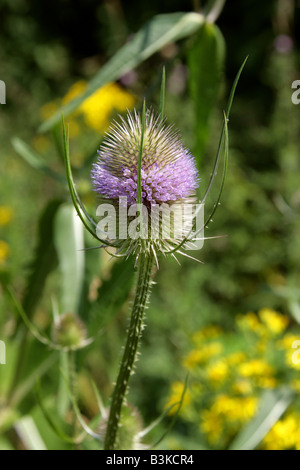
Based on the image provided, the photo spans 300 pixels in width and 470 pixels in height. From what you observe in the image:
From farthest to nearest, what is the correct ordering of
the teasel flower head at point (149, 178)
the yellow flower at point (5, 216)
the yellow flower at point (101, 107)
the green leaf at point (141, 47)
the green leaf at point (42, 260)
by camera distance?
the yellow flower at point (101, 107)
the yellow flower at point (5, 216)
the green leaf at point (42, 260)
the green leaf at point (141, 47)
the teasel flower head at point (149, 178)

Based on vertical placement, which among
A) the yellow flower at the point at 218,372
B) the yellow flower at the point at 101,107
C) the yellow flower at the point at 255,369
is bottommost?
the yellow flower at the point at 218,372

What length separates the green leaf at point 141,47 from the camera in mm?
853

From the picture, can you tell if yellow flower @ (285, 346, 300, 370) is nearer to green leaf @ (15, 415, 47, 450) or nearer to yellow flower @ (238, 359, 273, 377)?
yellow flower @ (238, 359, 273, 377)

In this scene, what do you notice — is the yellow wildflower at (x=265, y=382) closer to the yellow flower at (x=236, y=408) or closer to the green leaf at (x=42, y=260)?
the yellow flower at (x=236, y=408)

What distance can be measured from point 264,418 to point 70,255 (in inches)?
22.3

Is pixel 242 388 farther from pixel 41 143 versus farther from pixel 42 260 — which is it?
pixel 41 143

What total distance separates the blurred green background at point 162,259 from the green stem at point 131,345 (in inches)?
2.2

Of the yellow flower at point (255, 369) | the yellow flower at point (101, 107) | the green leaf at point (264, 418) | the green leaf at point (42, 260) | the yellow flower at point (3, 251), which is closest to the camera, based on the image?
the green leaf at point (264, 418)

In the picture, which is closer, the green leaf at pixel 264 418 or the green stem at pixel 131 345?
the green stem at pixel 131 345

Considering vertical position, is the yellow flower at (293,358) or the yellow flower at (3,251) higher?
the yellow flower at (3,251)

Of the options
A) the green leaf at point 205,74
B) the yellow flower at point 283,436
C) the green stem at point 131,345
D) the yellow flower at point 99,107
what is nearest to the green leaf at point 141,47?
the green leaf at point 205,74

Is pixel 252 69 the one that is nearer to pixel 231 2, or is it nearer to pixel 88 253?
pixel 231 2

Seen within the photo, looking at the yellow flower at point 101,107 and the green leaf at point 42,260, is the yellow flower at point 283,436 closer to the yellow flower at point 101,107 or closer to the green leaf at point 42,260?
the green leaf at point 42,260

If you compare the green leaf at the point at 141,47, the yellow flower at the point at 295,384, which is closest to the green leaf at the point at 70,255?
the green leaf at the point at 141,47
